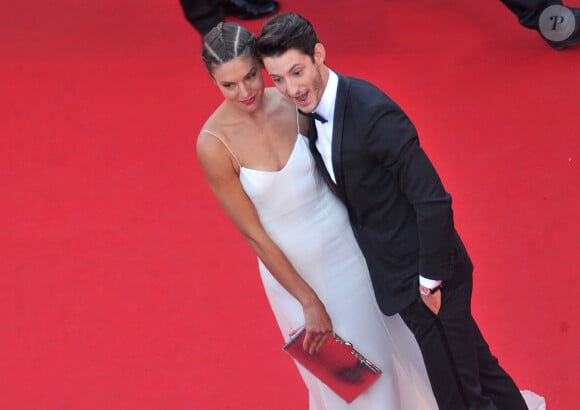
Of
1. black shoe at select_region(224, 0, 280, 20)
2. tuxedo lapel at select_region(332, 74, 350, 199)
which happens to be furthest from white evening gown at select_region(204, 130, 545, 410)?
black shoe at select_region(224, 0, 280, 20)

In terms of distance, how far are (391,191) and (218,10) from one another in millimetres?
2816

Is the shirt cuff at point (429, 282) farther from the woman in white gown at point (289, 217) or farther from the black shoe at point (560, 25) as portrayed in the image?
the black shoe at point (560, 25)

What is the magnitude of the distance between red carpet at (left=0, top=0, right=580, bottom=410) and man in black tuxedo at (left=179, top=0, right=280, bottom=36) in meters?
0.09

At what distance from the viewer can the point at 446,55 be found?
4.54 m

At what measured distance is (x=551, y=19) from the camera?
4.33 metres

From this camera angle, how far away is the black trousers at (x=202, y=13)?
475cm

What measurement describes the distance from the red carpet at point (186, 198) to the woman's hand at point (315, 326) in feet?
2.22

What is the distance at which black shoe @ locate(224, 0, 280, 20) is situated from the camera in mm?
4988

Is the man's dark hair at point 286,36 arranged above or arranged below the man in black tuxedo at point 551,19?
above

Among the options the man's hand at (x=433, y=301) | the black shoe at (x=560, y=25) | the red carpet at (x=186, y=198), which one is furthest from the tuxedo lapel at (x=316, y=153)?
the black shoe at (x=560, y=25)

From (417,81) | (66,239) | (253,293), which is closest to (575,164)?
(417,81)

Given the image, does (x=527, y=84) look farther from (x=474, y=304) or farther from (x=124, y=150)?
(x=124, y=150)

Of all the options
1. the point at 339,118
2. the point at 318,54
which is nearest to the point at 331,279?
the point at 339,118

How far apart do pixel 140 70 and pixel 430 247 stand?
2.84 metres
